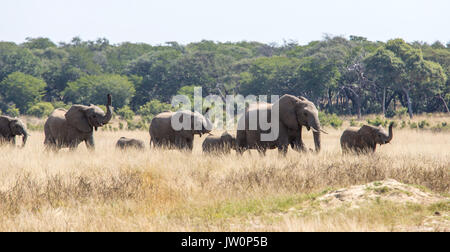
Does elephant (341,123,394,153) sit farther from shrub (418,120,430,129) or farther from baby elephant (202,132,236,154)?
shrub (418,120,430,129)

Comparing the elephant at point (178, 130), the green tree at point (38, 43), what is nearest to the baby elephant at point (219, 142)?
the elephant at point (178, 130)

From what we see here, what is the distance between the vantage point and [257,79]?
215ft

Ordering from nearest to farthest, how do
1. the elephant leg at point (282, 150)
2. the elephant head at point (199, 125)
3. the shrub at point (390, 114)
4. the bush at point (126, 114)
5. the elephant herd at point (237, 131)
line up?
the elephant leg at point (282, 150), the elephant herd at point (237, 131), the elephant head at point (199, 125), the bush at point (126, 114), the shrub at point (390, 114)

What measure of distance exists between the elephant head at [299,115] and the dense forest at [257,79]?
106 ft

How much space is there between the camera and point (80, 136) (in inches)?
771

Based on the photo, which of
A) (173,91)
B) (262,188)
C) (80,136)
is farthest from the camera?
(173,91)

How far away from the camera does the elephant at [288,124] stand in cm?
1708

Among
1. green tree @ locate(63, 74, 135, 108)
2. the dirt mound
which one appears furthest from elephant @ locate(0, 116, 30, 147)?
green tree @ locate(63, 74, 135, 108)

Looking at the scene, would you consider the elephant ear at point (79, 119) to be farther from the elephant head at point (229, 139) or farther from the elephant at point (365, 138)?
the elephant at point (365, 138)

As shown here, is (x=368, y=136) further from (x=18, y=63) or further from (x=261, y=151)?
(x=18, y=63)

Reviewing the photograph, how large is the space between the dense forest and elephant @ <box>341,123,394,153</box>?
31247 mm

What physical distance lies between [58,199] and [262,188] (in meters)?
3.50
